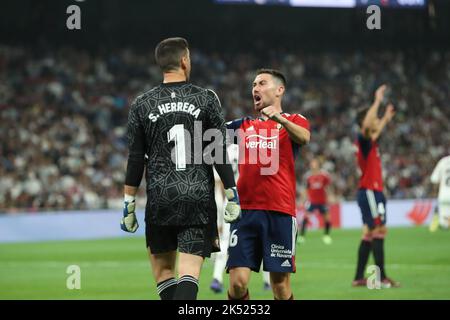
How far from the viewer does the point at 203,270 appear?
16.9 meters

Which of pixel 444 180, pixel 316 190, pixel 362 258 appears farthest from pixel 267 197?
pixel 316 190

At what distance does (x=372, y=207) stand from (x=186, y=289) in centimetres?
666

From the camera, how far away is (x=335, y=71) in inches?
1602

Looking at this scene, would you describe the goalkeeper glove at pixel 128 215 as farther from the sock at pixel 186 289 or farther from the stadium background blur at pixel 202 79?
the stadium background blur at pixel 202 79

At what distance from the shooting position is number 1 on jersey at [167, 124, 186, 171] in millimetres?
7504

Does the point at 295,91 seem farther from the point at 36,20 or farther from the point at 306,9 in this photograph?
the point at 36,20

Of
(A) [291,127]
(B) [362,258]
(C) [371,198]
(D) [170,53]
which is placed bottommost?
(B) [362,258]

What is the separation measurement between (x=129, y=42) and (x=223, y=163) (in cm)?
3019

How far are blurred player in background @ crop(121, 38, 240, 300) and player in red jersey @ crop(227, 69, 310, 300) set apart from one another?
2.61ft

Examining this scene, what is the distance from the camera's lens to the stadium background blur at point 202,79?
3000 cm

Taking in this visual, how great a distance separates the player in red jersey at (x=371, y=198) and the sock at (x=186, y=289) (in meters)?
6.29

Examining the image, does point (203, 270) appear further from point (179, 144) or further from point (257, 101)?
point (179, 144)

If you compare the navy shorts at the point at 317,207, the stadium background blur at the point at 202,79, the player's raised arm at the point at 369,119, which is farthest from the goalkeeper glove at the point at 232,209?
the stadium background blur at the point at 202,79

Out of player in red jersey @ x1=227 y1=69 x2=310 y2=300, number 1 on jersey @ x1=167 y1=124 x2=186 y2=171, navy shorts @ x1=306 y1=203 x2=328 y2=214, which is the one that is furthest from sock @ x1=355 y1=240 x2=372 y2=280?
navy shorts @ x1=306 y1=203 x2=328 y2=214
